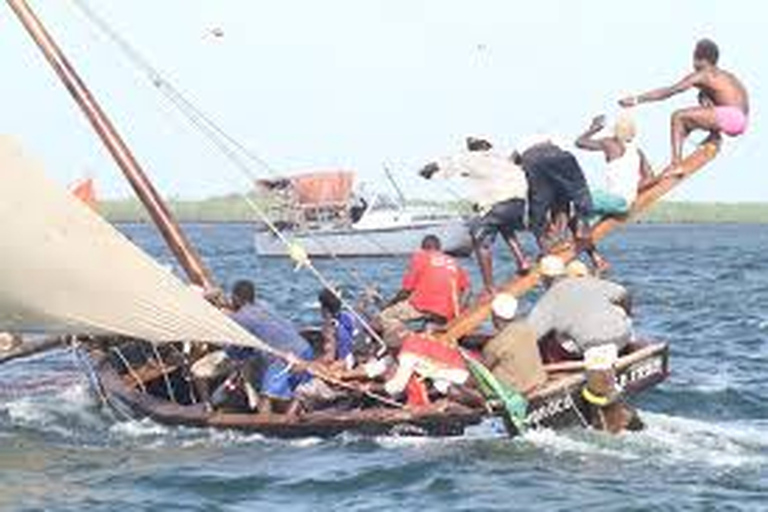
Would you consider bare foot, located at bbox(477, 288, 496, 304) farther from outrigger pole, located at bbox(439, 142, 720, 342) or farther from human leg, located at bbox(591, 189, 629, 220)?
human leg, located at bbox(591, 189, 629, 220)

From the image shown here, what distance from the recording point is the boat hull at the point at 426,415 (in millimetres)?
18641

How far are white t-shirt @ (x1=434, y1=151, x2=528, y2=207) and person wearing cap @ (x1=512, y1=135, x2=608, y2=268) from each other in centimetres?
17

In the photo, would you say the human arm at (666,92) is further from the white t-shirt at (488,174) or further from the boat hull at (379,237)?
the boat hull at (379,237)

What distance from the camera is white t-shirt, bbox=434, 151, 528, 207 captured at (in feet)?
69.4

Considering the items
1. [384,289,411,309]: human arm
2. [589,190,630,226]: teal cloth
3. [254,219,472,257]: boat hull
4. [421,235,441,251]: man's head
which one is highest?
[589,190,630,226]: teal cloth

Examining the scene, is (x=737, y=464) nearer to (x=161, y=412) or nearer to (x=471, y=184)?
(x=471, y=184)

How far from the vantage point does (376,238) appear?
3282 inches

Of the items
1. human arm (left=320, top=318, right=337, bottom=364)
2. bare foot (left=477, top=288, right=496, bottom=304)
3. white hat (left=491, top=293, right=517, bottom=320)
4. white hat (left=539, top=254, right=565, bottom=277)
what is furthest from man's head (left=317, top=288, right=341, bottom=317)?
white hat (left=539, top=254, right=565, bottom=277)

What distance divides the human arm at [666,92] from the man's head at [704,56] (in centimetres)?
11

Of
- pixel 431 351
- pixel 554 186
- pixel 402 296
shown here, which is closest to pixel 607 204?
pixel 554 186

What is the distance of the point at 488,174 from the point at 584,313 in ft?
9.56

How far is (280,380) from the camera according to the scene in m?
20.0

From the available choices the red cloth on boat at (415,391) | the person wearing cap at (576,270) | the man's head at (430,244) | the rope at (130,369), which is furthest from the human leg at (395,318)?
the rope at (130,369)

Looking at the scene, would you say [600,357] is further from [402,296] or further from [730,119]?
[402,296]
